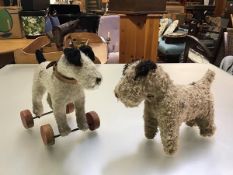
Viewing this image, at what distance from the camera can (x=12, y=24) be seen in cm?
160

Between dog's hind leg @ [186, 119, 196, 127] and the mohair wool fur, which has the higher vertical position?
the mohair wool fur

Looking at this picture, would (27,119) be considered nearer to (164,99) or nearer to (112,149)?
(112,149)

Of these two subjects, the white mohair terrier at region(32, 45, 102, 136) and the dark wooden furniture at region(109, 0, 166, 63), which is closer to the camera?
the white mohair terrier at region(32, 45, 102, 136)

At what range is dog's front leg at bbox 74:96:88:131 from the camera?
589 millimetres

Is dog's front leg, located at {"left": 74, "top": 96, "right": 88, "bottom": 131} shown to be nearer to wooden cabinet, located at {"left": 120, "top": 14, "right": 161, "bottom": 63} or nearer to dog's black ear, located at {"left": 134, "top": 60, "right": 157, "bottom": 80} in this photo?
dog's black ear, located at {"left": 134, "top": 60, "right": 157, "bottom": 80}

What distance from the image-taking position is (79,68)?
492mm

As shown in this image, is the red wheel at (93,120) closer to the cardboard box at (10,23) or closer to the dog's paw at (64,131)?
the dog's paw at (64,131)

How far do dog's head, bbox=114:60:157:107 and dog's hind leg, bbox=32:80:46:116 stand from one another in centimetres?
24

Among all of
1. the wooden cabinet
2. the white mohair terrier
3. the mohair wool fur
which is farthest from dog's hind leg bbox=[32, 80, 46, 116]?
the wooden cabinet

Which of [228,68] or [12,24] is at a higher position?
[12,24]

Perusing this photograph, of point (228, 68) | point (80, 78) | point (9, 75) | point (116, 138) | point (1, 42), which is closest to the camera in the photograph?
point (80, 78)

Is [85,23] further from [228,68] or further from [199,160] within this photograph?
[199,160]

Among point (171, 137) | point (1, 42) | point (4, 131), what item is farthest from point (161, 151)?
point (1, 42)

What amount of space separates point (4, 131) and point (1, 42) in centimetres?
107
